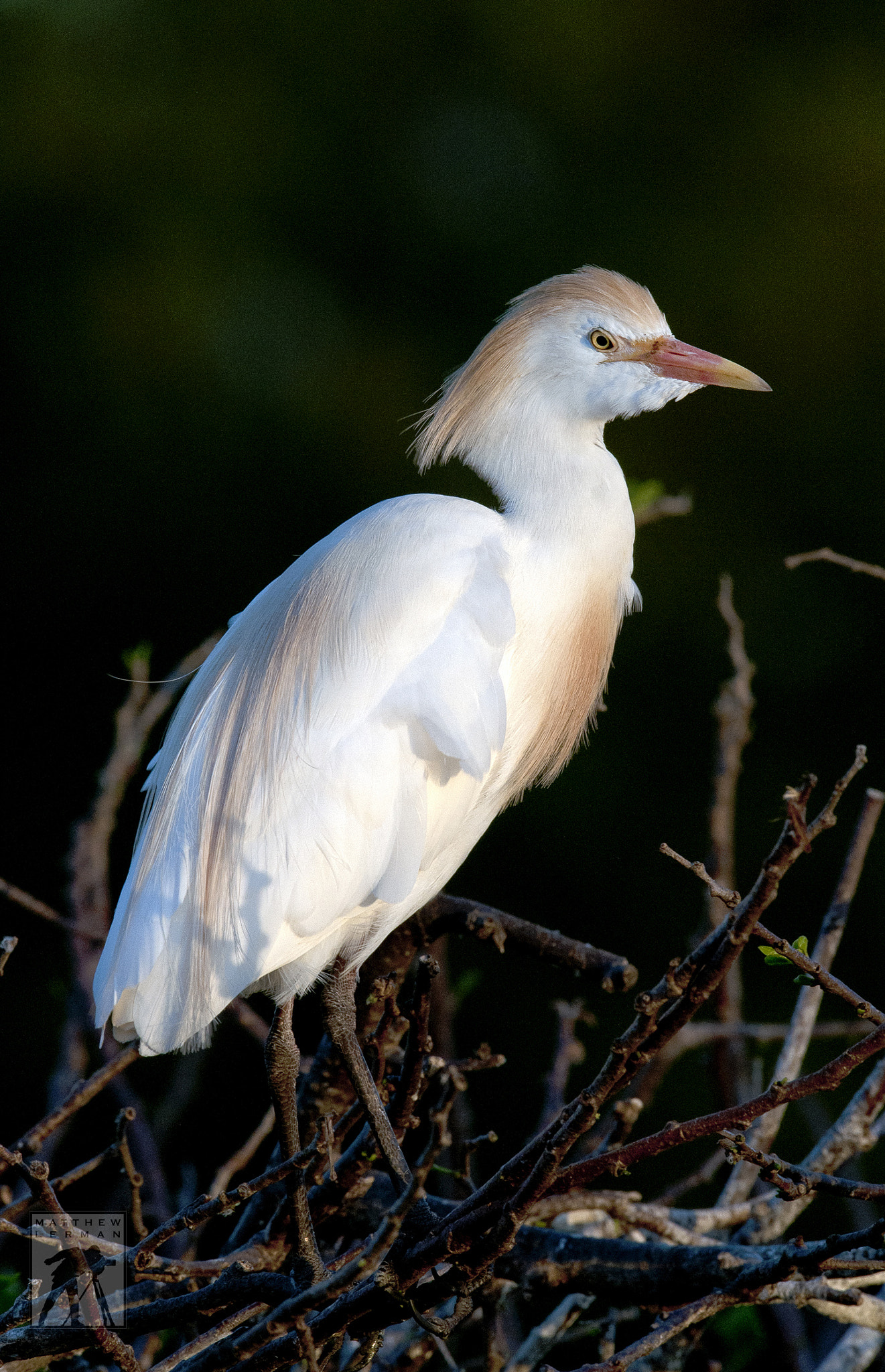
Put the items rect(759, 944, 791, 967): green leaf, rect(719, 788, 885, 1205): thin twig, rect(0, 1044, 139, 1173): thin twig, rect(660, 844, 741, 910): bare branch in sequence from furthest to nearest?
rect(719, 788, 885, 1205): thin twig → rect(0, 1044, 139, 1173): thin twig → rect(759, 944, 791, 967): green leaf → rect(660, 844, 741, 910): bare branch

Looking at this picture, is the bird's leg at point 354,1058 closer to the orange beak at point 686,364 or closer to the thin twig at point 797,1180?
the thin twig at point 797,1180

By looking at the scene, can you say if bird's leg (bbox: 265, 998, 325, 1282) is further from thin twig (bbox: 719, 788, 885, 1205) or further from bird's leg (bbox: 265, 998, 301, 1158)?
thin twig (bbox: 719, 788, 885, 1205)

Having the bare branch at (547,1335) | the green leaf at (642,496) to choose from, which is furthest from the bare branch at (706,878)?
the green leaf at (642,496)

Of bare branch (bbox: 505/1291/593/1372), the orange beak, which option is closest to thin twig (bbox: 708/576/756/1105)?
the orange beak

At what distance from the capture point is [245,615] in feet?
4.58

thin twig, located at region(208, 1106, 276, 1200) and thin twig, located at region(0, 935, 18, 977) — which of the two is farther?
thin twig, located at region(208, 1106, 276, 1200)

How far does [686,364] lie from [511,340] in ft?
0.70

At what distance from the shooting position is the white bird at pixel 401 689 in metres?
1.18

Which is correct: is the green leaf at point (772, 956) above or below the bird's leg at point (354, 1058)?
above

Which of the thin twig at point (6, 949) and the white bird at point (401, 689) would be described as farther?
the white bird at point (401, 689)

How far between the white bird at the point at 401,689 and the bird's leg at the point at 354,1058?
A: 3 cm

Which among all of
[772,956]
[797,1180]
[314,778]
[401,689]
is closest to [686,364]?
[401,689]

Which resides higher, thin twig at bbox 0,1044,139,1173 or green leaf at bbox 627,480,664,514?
green leaf at bbox 627,480,664,514

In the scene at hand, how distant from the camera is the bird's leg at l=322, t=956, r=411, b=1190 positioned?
108cm
